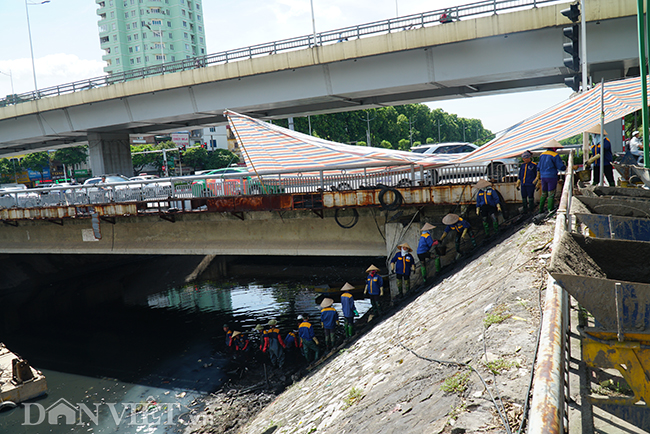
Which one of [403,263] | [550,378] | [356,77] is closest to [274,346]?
[403,263]

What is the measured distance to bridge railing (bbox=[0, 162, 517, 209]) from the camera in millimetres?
13383

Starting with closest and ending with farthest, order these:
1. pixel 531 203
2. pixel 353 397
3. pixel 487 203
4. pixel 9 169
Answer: pixel 353 397 → pixel 531 203 → pixel 487 203 → pixel 9 169

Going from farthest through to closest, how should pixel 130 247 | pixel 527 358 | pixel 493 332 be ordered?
1. pixel 130 247
2. pixel 493 332
3. pixel 527 358

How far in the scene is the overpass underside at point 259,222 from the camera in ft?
44.2

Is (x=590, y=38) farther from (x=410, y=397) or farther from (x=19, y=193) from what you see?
(x=19, y=193)

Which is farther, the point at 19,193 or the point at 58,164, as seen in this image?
the point at 58,164

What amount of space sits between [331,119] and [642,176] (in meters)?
46.8

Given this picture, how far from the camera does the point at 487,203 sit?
12.0 meters

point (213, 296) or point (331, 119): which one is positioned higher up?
point (331, 119)

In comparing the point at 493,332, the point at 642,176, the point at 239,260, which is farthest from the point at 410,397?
the point at 239,260

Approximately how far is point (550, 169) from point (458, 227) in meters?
2.82

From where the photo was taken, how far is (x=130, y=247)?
1752 centimetres

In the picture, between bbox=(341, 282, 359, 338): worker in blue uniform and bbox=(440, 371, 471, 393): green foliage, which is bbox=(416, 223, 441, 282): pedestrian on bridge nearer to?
bbox=(341, 282, 359, 338): worker in blue uniform

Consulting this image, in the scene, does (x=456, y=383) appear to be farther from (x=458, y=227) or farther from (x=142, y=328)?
(x=142, y=328)
